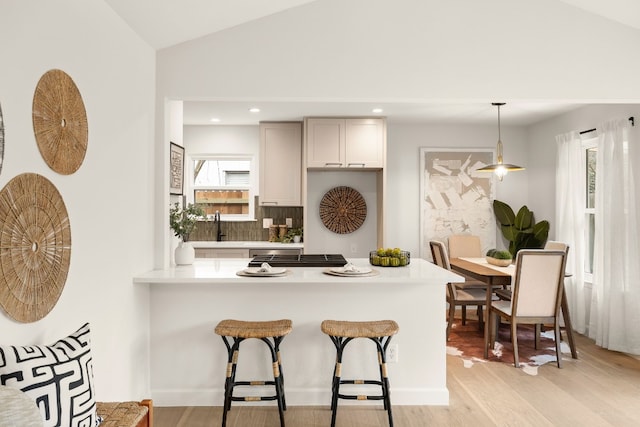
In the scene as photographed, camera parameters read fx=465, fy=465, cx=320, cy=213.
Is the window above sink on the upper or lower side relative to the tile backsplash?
upper

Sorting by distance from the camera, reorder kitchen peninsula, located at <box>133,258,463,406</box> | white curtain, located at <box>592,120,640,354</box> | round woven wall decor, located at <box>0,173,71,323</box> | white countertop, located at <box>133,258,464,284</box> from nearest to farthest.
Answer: round woven wall decor, located at <box>0,173,71,323</box> < white countertop, located at <box>133,258,464,284</box> < kitchen peninsula, located at <box>133,258,463,406</box> < white curtain, located at <box>592,120,640,354</box>

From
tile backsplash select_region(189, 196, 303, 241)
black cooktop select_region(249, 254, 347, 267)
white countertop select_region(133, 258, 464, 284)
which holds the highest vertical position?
tile backsplash select_region(189, 196, 303, 241)

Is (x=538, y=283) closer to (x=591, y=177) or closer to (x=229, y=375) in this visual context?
(x=591, y=177)

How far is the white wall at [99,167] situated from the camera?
177cm

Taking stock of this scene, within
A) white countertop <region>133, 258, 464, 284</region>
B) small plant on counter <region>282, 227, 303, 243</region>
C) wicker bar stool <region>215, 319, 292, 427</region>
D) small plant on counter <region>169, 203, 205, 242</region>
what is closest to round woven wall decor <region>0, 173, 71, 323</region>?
white countertop <region>133, 258, 464, 284</region>

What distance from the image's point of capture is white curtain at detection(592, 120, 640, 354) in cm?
418

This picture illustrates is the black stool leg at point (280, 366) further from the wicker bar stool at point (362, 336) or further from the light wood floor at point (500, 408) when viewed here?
the wicker bar stool at point (362, 336)

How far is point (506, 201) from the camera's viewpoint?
240 inches

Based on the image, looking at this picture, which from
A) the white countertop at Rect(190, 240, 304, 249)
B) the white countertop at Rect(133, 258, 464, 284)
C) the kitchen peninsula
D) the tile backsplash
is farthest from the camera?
the tile backsplash

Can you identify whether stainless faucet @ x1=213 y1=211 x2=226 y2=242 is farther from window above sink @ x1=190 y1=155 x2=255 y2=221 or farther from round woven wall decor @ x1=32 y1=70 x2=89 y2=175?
round woven wall decor @ x1=32 y1=70 x2=89 y2=175

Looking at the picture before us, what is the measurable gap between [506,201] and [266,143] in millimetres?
3200

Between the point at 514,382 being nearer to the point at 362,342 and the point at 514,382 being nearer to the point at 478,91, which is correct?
the point at 362,342

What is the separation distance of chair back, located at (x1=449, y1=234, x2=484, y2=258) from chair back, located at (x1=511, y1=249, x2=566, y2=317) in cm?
176

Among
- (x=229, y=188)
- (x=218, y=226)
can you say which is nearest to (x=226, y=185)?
(x=229, y=188)
